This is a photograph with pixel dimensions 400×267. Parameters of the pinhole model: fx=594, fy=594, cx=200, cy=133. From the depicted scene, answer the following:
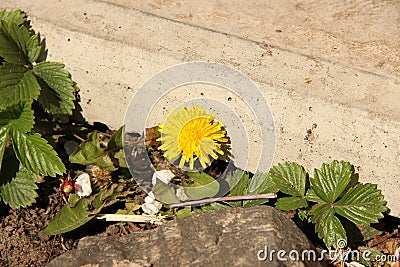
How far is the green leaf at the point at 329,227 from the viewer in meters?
2.20

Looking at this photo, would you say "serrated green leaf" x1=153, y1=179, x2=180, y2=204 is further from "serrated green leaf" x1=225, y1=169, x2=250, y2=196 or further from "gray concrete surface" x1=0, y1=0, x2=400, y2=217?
"gray concrete surface" x1=0, y1=0, x2=400, y2=217

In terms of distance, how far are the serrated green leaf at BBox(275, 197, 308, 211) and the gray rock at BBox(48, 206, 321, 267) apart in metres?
0.19

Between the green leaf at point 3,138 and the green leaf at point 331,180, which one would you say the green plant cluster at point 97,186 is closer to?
the green leaf at point 3,138

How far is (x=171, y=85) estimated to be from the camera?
8.05 ft

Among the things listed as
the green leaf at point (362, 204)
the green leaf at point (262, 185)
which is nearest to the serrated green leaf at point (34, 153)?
the green leaf at point (262, 185)

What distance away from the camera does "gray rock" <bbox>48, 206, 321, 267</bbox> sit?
1.88 meters

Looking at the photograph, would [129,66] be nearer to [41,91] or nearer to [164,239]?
[41,91]

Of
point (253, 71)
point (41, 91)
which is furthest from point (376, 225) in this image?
point (41, 91)

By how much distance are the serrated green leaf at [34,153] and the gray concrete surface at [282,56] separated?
382 mm

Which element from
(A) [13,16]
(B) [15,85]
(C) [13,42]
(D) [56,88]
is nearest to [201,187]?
(D) [56,88]

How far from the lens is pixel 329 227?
87.6 inches

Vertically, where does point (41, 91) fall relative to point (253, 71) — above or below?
below

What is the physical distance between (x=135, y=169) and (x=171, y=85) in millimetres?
405

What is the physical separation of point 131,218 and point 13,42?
890mm
